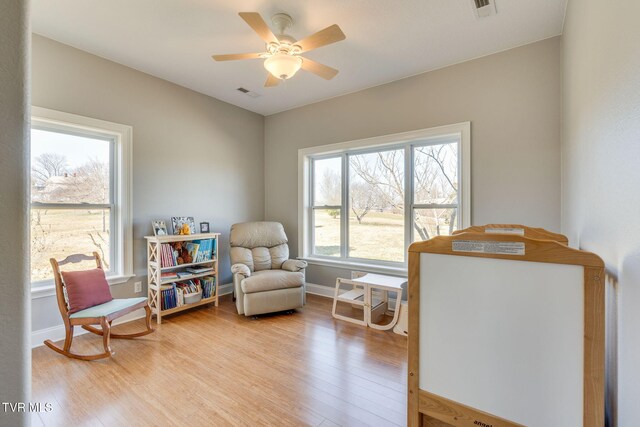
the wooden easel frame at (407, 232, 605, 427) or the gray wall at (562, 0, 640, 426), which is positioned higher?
the gray wall at (562, 0, 640, 426)

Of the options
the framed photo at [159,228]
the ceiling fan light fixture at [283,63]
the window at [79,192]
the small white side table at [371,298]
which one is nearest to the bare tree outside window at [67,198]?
the window at [79,192]

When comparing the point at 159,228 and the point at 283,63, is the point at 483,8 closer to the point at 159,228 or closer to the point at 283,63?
the point at 283,63

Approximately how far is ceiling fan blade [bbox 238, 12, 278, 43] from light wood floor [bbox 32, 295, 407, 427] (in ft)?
8.16

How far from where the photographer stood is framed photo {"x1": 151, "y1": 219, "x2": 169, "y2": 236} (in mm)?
3310

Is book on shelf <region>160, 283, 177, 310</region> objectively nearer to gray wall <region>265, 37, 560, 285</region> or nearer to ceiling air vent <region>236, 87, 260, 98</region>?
ceiling air vent <region>236, 87, 260, 98</region>

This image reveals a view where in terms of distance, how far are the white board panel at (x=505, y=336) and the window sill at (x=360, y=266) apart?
93.3 inches

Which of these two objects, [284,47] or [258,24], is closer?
[258,24]

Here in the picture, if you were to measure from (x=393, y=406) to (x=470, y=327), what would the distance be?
1.07 metres

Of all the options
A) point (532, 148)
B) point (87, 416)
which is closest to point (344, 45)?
point (532, 148)

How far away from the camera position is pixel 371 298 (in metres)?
3.18

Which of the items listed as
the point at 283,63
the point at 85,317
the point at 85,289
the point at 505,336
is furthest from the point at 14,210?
the point at 85,289

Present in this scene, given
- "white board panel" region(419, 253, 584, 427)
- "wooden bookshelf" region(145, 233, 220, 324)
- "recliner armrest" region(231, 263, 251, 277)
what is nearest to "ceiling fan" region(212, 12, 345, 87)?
"white board panel" region(419, 253, 584, 427)

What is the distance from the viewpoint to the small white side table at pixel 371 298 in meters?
3.00

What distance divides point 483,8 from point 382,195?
2123 mm
